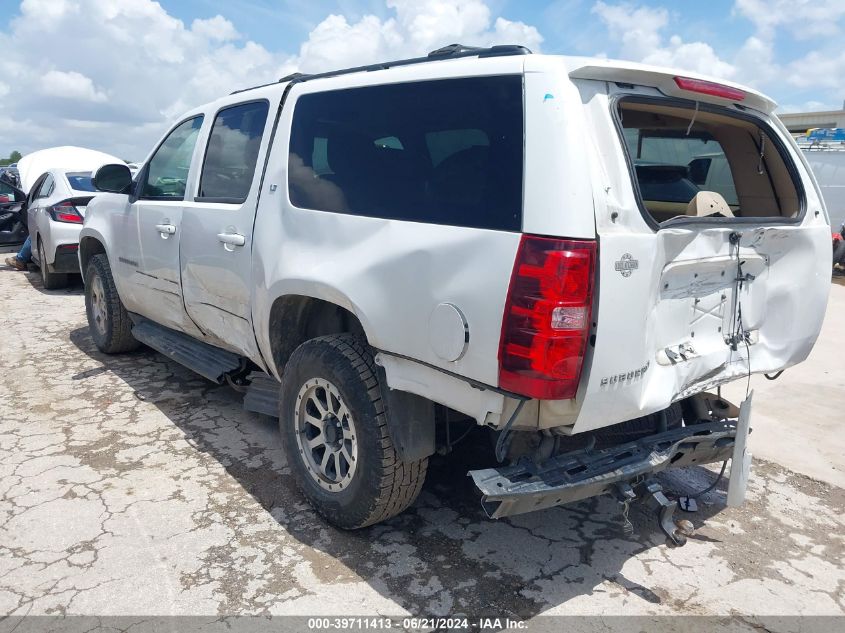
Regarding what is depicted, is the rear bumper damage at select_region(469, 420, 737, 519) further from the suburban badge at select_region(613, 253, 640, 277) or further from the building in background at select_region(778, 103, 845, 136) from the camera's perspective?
the building in background at select_region(778, 103, 845, 136)

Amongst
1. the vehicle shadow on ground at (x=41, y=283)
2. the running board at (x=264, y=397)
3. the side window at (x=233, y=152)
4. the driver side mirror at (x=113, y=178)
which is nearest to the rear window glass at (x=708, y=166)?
the side window at (x=233, y=152)

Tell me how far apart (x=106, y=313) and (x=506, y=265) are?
4.55 meters

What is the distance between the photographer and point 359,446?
2.81m

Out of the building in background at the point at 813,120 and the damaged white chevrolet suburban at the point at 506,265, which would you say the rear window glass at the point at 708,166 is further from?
the building in background at the point at 813,120

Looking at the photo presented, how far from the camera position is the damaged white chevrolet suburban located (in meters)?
2.21

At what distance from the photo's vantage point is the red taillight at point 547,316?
2.13m

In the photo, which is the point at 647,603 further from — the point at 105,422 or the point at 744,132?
the point at 105,422

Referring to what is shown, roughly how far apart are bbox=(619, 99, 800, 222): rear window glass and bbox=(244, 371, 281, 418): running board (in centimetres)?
231

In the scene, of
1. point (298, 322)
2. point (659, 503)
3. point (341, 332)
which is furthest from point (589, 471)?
point (298, 322)

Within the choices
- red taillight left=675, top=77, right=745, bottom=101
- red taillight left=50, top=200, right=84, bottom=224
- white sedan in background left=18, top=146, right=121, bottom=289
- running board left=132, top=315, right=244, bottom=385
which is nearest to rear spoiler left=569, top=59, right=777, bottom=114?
red taillight left=675, top=77, right=745, bottom=101

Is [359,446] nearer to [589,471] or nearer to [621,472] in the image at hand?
[589,471]

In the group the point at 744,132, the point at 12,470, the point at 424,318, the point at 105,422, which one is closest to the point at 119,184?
the point at 105,422

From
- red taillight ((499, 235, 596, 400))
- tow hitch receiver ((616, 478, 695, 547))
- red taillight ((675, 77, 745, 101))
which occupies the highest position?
red taillight ((675, 77, 745, 101))

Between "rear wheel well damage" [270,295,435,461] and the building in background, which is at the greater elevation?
the building in background
